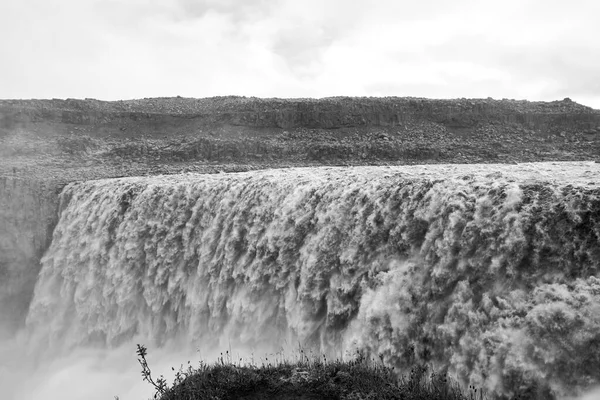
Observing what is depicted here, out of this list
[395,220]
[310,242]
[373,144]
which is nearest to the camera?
[395,220]

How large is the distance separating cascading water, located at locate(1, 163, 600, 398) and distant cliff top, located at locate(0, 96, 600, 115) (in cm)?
1609

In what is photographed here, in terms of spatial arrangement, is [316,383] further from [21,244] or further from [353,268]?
[21,244]

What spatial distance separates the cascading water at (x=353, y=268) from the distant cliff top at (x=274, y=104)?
1609 centimetres

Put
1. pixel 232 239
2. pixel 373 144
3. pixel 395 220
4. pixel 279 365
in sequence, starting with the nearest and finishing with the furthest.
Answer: pixel 279 365, pixel 395 220, pixel 232 239, pixel 373 144

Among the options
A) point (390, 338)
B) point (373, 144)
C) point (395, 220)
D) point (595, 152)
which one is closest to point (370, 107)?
point (373, 144)

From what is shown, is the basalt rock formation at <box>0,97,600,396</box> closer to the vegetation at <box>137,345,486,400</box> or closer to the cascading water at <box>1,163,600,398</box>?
the cascading water at <box>1,163,600,398</box>

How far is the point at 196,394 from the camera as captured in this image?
910 cm

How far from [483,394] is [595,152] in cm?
2048

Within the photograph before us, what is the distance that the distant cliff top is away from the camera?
3102cm

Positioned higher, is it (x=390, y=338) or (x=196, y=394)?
(x=390, y=338)

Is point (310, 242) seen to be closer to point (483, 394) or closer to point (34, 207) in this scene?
point (483, 394)

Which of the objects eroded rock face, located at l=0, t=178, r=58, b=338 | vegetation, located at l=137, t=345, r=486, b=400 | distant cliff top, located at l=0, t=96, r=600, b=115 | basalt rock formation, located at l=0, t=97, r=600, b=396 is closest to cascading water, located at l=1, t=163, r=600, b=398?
vegetation, located at l=137, t=345, r=486, b=400

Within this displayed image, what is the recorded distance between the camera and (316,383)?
29.9 ft

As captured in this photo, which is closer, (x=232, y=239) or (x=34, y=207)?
(x=232, y=239)
